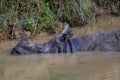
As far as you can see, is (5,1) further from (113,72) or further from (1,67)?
(113,72)

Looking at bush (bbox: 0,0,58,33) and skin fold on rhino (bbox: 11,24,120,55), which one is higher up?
bush (bbox: 0,0,58,33)

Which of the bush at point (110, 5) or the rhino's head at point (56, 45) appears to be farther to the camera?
the bush at point (110, 5)

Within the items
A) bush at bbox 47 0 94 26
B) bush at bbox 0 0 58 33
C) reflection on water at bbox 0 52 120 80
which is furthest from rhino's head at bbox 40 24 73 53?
bush at bbox 47 0 94 26

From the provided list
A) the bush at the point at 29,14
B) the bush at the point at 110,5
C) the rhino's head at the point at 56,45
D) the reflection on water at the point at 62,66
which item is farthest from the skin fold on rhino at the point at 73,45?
the bush at the point at 110,5

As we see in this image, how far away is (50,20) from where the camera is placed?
8.23m

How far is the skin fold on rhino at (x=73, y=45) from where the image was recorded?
6496mm

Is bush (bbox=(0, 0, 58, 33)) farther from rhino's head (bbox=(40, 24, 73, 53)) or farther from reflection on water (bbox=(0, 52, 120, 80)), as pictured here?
reflection on water (bbox=(0, 52, 120, 80))

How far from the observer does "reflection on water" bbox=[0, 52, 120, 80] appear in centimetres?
452

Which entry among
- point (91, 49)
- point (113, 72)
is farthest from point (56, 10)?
point (113, 72)

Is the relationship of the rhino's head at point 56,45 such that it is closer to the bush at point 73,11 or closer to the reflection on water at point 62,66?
the reflection on water at point 62,66

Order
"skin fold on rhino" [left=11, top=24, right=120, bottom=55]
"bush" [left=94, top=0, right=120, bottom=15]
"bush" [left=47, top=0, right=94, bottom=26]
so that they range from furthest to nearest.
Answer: "bush" [left=94, top=0, right=120, bottom=15] → "bush" [left=47, top=0, right=94, bottom=26] → "skin fold on rhino" [left=11, top=24, right=120, bottom=55]

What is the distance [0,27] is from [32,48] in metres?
1.45

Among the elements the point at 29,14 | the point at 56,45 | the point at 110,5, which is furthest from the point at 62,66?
the point at 110,5

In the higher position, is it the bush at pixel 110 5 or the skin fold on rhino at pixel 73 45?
the bush at pixel 110 5
